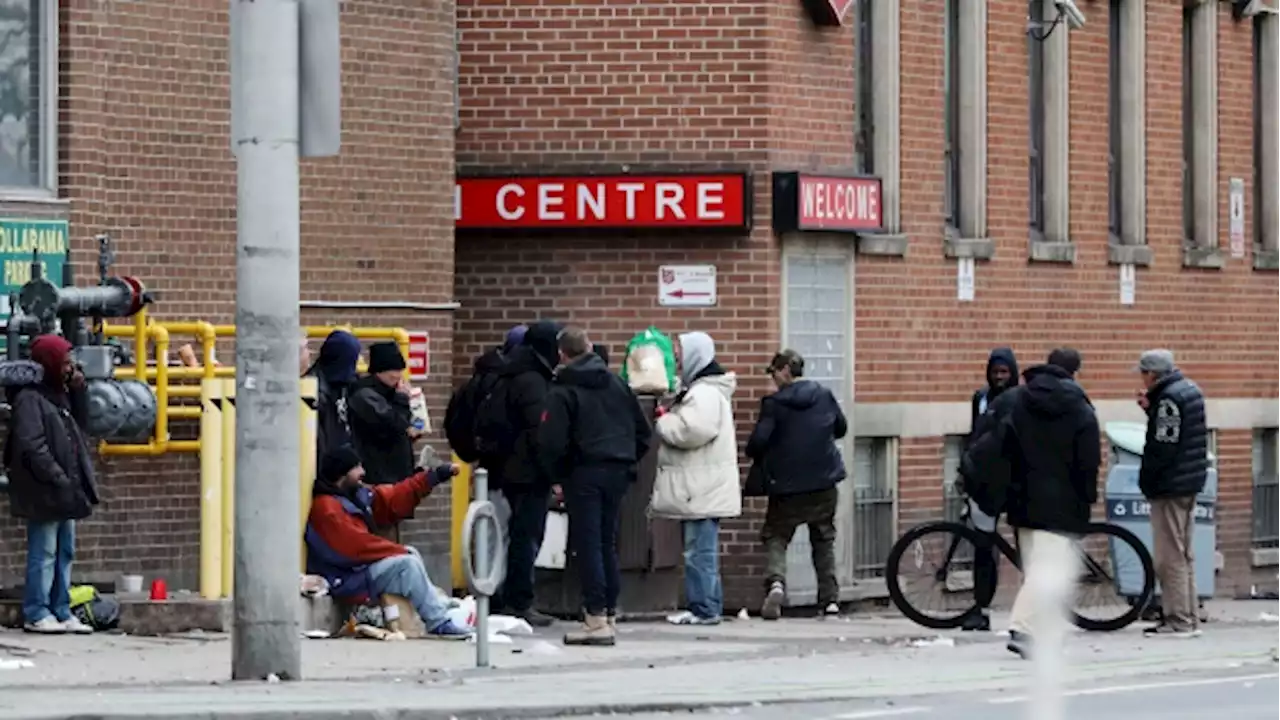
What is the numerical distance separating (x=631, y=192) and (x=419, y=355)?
7.74 feet

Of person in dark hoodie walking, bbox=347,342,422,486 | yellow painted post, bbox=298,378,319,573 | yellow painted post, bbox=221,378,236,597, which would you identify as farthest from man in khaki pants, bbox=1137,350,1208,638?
yellow painted post, bbox=221,378,236,597

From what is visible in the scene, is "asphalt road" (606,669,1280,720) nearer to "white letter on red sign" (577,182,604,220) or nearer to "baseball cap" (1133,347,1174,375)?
"baseball cap" (1133,347,1174,375)

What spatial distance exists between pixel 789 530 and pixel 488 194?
321 cm

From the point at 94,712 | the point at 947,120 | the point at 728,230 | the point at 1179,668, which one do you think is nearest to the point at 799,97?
the point at 728,230

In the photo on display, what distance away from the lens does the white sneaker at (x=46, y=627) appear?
16.0 metres

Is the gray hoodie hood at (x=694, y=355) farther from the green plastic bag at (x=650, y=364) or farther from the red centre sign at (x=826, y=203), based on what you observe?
the red centre sign at (x=826, y=203)

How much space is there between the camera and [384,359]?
17391 millimetres

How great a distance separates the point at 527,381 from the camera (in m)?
18.5

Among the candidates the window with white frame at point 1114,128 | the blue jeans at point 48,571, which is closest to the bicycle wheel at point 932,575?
the blue jeans at point 48,571

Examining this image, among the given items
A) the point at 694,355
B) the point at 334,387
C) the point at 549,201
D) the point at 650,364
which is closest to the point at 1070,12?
the point at 549,201

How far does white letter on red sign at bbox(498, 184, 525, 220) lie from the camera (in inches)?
853

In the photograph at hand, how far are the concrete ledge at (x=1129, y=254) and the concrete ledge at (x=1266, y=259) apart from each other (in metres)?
2.42

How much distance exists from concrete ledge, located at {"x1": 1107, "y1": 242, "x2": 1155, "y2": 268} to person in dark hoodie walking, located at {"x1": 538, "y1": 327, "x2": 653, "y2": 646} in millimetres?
10290

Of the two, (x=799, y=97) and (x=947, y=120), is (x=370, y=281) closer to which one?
(x=799, y=97)
